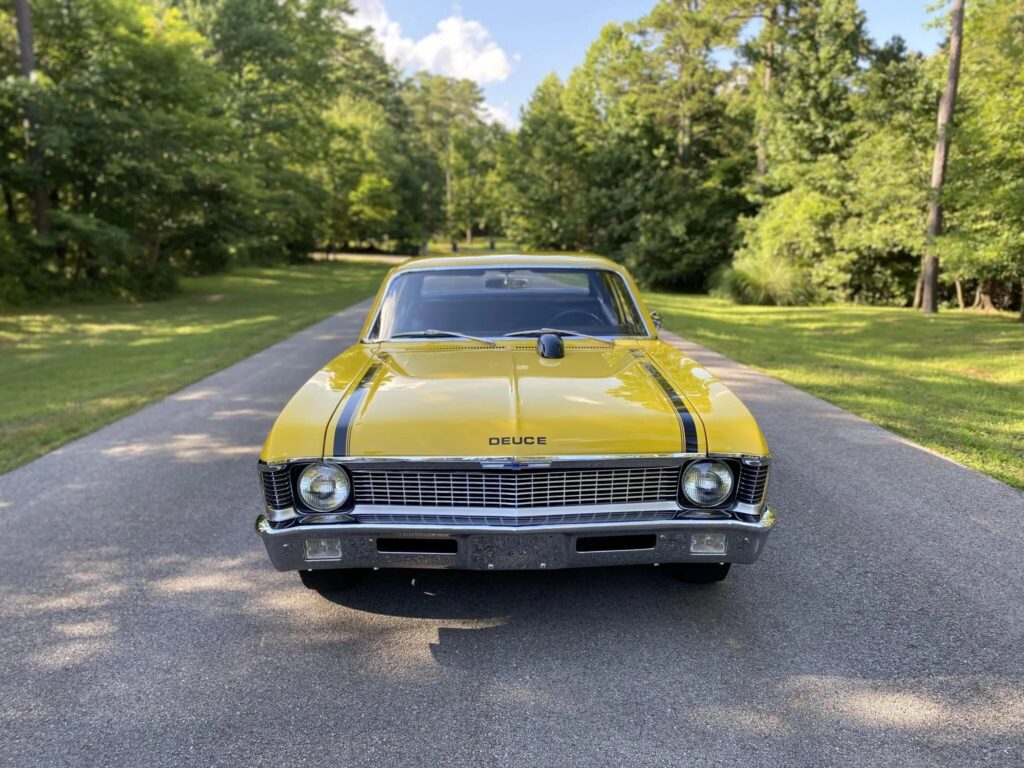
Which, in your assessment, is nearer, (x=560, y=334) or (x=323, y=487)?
(x=323, y=487)

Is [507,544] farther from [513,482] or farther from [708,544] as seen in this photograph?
[708,544]

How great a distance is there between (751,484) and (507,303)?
2.06 metres

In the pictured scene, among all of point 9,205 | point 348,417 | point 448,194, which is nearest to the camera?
point 348,417

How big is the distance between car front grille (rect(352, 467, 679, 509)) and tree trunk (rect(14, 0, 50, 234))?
1920 centimetres

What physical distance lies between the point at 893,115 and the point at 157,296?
22.8 metres

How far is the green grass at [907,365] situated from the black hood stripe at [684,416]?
322cm

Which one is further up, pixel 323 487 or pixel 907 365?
pixel 323 487

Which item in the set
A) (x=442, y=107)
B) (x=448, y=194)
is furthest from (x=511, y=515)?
(x=442, y=107)

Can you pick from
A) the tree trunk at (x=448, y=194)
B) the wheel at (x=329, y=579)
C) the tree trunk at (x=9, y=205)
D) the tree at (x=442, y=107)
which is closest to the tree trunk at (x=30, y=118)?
the tree trunk at (x=9, y=205)

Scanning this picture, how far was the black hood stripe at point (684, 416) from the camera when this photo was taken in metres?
2.87

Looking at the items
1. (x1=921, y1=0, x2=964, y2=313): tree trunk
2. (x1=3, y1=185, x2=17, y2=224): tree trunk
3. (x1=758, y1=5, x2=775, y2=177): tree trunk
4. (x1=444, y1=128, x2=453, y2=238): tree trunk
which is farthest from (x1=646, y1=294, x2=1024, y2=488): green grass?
(x1=444, y1=128, x2=453, y2=238): tree trunk

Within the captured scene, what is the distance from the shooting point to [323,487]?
2.89m

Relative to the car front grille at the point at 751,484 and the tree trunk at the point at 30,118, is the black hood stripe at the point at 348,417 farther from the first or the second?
the tree trunk at the point at 30,118

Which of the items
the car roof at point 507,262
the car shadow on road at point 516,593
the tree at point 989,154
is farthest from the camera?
the tree at point 989,154
